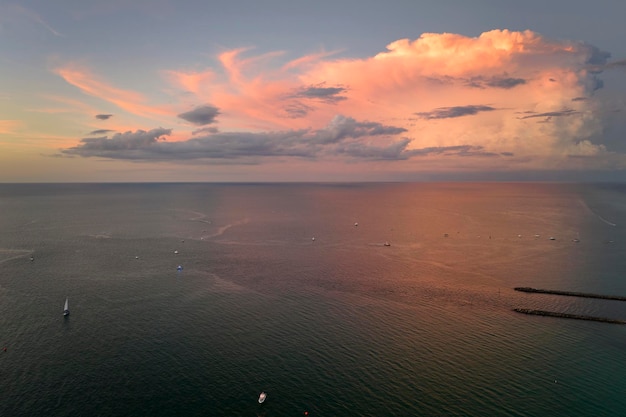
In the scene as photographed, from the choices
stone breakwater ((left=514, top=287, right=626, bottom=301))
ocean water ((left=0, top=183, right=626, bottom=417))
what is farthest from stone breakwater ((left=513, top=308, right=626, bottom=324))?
stone breakwater ((left=514, top=287, right=626, bottom=301))

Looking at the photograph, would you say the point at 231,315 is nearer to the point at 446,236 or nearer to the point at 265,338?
the point at 265,338

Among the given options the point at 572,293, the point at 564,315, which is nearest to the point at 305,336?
the point at 564,315

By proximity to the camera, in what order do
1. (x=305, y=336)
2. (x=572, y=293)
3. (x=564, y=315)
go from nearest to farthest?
1. (x=305, y=336)
2. (x=564, y=315)
3. (x=572, y=293)

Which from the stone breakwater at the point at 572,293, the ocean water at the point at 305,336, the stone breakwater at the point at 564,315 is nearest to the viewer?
the ocean water at the point at 305,336

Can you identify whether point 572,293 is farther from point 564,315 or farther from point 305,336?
point 305,336

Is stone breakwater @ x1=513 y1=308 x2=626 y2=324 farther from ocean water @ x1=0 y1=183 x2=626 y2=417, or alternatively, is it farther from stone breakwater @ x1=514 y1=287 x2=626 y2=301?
stone breakwater @ x1=514 y1=287 x2=626 y2=301

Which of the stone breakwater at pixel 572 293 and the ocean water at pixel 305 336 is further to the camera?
the stone breakwater at pixel 572 293

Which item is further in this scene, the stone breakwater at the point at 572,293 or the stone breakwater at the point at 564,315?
the stone breakwater at the point at 572,293

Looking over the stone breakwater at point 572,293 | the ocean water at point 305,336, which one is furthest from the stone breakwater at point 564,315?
the stone breakwater at point 572,293

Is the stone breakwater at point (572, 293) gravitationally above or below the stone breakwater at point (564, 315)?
above

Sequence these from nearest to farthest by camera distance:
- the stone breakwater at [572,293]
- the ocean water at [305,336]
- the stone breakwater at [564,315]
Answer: the ocean water at [305,336]
the stone breakwater at [564,315]
the stone breakwater at [572,293]

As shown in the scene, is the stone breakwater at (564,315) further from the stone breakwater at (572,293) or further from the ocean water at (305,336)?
the stone breakwater at (572,293)
